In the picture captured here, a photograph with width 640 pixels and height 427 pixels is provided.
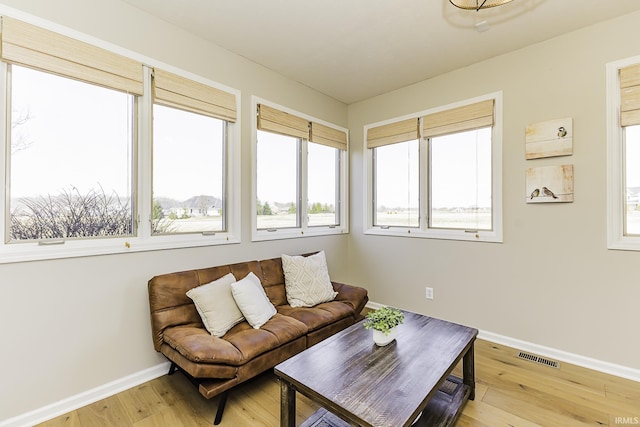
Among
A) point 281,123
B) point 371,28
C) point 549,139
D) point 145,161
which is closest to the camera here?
point 145,161

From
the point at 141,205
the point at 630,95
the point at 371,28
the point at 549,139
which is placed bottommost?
the point at 141,205

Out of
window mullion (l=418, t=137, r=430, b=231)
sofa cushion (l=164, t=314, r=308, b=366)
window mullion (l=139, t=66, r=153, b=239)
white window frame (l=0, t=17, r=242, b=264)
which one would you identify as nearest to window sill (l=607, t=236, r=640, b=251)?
window mullion (l=418, t=137, r=430, b=231)

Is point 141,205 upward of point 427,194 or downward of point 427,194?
downward

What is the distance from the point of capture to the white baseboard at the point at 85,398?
1.75 meters

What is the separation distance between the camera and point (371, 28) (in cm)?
245

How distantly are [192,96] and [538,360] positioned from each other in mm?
3749

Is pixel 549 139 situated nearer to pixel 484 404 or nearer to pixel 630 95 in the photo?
pixel 630 95

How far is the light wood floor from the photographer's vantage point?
1792 mm

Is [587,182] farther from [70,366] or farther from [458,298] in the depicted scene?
[70,366]

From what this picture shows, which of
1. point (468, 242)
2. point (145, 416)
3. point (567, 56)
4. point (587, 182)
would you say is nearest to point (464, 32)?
point (567, 56)

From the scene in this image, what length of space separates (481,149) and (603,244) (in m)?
1.30

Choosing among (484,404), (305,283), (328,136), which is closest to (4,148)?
(305,283)

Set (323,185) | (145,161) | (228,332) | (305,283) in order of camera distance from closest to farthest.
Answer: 1. (228,332)
2. (145,161)
3. (305,283)
4. (323,185)

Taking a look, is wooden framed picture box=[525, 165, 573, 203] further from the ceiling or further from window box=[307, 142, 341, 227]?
window box=[307, 142, 341, 227]
